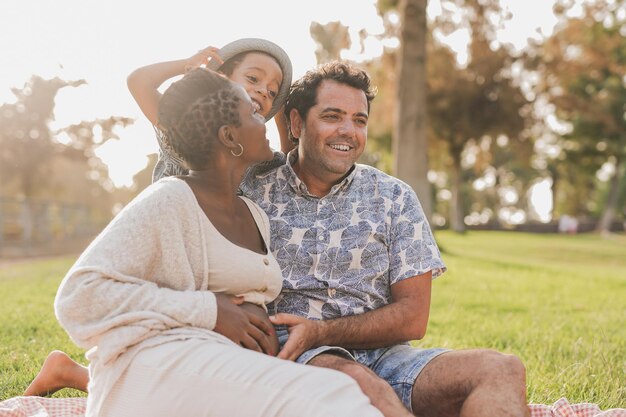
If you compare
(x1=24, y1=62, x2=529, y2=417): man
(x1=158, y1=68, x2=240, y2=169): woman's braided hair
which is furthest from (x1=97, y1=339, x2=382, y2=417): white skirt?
(x1=158, y1=68, x2=240, y2=169): woman's braided hair

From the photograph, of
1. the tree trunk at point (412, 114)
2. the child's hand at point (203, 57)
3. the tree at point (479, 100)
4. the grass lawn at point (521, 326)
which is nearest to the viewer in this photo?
the child's hand at point (203, 57)

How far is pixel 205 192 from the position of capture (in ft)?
8.85

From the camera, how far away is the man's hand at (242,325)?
2.53 m

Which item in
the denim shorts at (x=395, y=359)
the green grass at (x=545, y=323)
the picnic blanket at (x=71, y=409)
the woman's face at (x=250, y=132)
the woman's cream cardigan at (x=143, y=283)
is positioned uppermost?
the woman's face at (x=250, y=132)

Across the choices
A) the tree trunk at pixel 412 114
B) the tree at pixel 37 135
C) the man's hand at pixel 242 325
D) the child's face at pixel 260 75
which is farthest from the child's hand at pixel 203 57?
the tree at pixel 37 135

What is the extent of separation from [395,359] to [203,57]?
5.84 ft

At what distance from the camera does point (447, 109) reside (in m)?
28.7

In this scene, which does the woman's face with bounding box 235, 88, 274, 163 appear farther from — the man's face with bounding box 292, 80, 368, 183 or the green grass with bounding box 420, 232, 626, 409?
the green grass with bounding box 420, 232, 626, 409

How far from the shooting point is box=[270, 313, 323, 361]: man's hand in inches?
112

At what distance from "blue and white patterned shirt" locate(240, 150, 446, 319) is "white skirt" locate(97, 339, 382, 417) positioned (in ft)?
3.42

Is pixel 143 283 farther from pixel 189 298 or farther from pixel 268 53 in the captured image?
pixel 268 53

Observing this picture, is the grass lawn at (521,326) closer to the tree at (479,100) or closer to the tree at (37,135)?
the tree at (479,100)

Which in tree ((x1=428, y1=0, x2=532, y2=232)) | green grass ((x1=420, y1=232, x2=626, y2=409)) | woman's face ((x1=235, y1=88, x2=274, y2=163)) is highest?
tree ((x1=428, y1=0, x2=532, y2=232))

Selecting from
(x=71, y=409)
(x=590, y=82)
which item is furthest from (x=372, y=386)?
(x=590, y=82)
